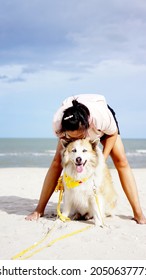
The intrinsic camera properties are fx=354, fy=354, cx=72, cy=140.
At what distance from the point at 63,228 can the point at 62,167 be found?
2.44ft

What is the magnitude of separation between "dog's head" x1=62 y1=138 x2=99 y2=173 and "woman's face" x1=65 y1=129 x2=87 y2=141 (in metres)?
0.05

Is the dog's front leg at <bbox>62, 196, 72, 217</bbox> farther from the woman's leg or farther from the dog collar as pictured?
the woman's leg

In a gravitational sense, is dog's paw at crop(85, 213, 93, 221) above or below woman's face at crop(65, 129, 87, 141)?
below

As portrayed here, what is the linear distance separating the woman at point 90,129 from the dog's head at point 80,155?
0.07 m

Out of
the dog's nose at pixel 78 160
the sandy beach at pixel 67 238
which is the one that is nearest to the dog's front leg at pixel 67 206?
the sandy beach at pixel 67 238

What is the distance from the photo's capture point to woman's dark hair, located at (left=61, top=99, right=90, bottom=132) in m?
3.42

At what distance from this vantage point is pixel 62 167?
13.5 ft

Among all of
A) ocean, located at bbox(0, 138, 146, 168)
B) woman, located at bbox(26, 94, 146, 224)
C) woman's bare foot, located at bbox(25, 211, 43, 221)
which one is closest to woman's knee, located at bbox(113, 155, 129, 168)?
woman, located at bbox(26, 94, 146, 224)

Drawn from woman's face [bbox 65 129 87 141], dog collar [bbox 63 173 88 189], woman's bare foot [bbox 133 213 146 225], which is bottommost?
woman's bare foot [bbox 133 213 146 225]

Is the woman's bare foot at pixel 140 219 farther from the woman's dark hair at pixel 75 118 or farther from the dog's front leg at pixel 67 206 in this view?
the woman's dark hair at pixel 75 118

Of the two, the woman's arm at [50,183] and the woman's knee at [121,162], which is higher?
the woman's knee at [121,162]

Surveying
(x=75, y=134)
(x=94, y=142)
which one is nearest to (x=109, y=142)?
(x=94, y=142)

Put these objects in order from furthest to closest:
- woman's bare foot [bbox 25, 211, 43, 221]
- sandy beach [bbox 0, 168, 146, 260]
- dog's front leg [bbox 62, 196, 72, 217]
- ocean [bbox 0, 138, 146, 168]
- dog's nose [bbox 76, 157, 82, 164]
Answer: ocean [bbox 0, 138, 146, 168] < woman's bare foot [bbox 25, 211, 43, 221] < dog's front leg [bbox 62, 196, 72, 217] < dog's nose [bbox 76, 157, 82, 164] < sandy beach [bbox 0, 168, 146, 260]

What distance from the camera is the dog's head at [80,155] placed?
3701 millimetres
